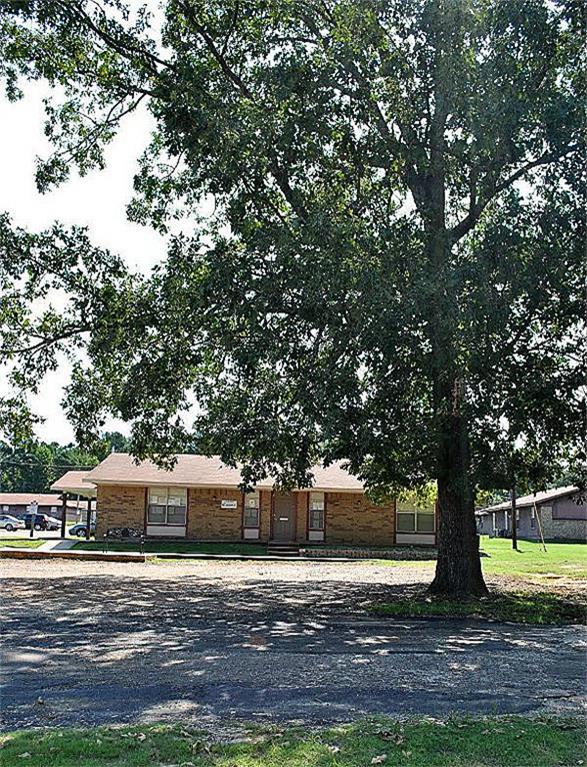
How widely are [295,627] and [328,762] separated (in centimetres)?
676

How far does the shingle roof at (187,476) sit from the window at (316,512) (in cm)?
72

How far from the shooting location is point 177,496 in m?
31.8

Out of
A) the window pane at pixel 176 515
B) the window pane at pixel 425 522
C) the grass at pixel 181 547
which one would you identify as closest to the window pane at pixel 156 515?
the window pane at pixel 176 515

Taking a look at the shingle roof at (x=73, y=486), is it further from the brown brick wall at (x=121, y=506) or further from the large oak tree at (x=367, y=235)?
the large oak tree at (x=367, y=235)

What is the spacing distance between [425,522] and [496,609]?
19.0 metres

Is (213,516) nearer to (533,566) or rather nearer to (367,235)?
(533,566)

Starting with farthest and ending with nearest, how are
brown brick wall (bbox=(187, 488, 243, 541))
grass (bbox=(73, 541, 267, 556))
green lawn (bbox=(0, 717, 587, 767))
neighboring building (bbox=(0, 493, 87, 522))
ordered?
1. neighboring building (bbox=(0, 493, 87, 522))
2. brown brick wall (bbox=(187, 488, 243, 541))
3. grass (bbox=(73, 541, 267, 556))
4. green lawn (bbox=(0, 717, 587, 767))

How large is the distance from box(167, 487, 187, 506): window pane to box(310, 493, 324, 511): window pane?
16.5 ft

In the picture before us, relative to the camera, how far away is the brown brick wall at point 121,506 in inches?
1235

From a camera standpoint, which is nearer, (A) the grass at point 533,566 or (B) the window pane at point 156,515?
(A) the grass at point 533,566

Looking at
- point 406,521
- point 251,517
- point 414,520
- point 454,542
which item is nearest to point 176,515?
point 251,517

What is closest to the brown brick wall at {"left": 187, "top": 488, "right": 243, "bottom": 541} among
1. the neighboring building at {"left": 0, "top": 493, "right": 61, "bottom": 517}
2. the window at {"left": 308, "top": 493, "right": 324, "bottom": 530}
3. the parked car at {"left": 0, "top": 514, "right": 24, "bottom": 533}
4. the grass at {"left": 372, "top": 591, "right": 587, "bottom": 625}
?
the window at {"left": 308, "top": 493, "right": 324, "bottom": 530}

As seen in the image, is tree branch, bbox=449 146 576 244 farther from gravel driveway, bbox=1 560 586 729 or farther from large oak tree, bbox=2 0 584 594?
gravel driveway, bbox=1 560 586 729

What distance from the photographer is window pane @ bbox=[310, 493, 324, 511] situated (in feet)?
106
